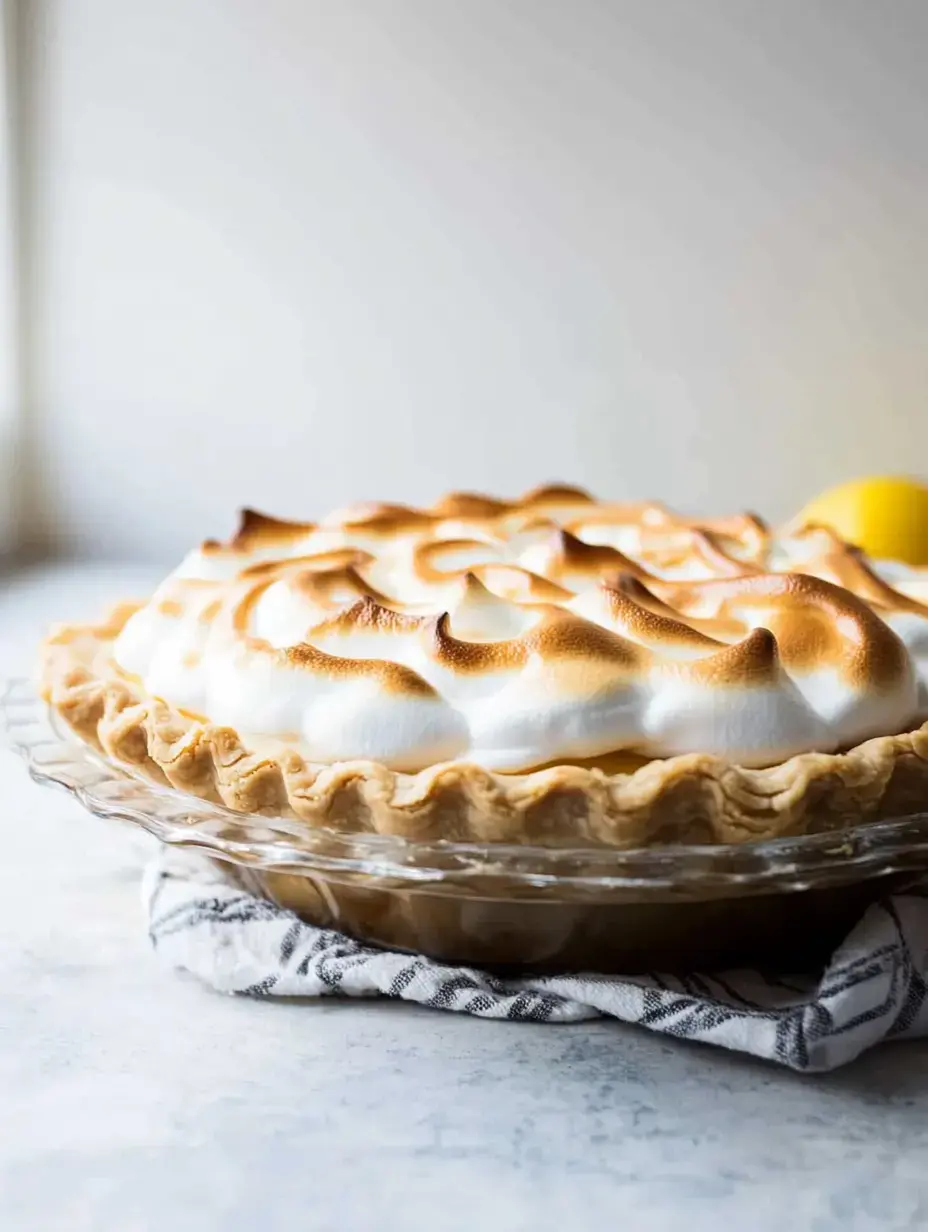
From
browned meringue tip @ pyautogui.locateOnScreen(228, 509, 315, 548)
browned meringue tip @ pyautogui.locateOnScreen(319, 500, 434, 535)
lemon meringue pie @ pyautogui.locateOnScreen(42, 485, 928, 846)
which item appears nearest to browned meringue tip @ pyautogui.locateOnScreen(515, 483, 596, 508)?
browned meringue tip @ pyautogui.locateOnScreen(319, 500, 434, 535)

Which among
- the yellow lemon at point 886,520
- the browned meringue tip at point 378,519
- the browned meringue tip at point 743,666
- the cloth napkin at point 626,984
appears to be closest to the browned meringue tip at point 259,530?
the browned meringue tip at point 378,519

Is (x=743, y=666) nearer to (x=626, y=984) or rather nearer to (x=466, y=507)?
(x=626, y=984)

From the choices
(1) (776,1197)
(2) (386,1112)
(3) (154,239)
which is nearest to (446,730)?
(2) (386,1112)

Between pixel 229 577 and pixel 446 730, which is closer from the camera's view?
pixel 446 730

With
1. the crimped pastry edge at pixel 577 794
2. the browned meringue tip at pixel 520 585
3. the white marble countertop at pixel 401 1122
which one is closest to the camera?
the white marble countertop at pixel 401 1122

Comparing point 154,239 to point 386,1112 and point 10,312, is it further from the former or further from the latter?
point 386,1112

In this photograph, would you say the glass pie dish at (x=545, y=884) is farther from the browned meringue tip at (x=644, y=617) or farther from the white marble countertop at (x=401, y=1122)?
the browned meringue tip at (x=644, y=617)

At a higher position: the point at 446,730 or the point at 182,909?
the point at 446,730

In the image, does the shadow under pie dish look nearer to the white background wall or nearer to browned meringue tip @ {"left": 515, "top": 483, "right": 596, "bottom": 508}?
browned meringue tip @ {"left": 515, "top": 483, "right": 596, "bottom": 508}
